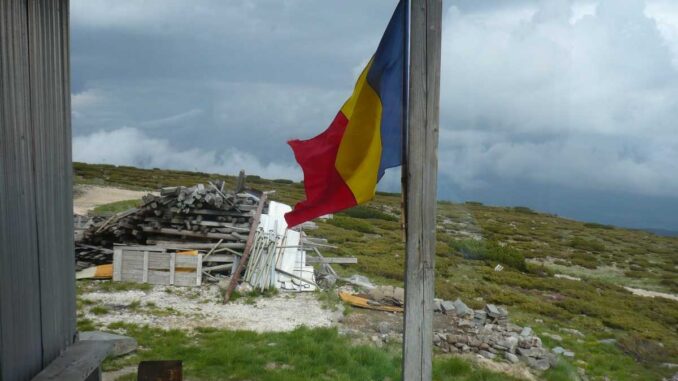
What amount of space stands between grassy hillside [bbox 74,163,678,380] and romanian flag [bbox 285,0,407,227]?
2.18ft

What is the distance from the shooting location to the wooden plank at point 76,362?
443cm

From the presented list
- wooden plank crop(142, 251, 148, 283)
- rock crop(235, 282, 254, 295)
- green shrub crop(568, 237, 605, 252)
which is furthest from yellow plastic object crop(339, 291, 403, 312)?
green shrub crop(568, 237, 605, 252)

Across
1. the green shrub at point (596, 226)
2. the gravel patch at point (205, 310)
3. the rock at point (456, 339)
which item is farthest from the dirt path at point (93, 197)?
the green shrub at point (596, 226)

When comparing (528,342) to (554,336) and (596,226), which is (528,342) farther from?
(596,226)

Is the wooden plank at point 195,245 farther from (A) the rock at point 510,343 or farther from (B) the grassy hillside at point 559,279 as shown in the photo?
(A) the rock at point 510,343

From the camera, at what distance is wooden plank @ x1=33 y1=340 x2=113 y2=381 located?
443cm

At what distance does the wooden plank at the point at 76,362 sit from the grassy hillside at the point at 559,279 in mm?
3167

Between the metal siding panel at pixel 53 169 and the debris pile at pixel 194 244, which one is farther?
the debris pile at pixel 194 244

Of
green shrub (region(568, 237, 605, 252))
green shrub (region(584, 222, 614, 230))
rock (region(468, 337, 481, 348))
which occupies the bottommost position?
green shrub (region(584, 222, 614, 230))

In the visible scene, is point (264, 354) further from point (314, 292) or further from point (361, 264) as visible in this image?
point (361, 264)

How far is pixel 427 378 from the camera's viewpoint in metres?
4.13

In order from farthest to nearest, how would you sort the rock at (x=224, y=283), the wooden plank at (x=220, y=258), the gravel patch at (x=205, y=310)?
1. the wooden plank at (x=220, y=258)
2. the rock at (x=224, y=283)
3. the gravel patch at (x=205, y=310)

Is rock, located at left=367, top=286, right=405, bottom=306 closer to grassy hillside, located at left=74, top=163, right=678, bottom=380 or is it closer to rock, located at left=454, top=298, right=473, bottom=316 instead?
rock, located at left=454, top=298, right=473, bottom=316

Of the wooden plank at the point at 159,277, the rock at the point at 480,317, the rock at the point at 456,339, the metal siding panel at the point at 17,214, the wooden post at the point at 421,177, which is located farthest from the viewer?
the wooden plank at the point at 159,277
